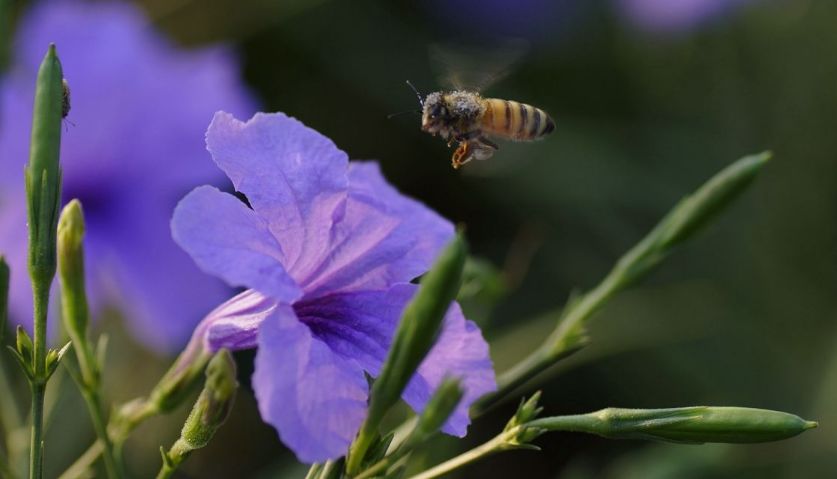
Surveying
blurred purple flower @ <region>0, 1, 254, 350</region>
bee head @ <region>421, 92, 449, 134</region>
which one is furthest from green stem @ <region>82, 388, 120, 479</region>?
blurred purple flower @ <region>0, 1, 254, 350</region>

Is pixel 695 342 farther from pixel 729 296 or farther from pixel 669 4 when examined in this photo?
pixel 669 4

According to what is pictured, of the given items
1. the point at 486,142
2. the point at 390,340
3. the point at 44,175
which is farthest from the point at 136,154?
the point at 390,340

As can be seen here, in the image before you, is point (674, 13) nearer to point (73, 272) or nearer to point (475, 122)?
Answer: point (475, 122)

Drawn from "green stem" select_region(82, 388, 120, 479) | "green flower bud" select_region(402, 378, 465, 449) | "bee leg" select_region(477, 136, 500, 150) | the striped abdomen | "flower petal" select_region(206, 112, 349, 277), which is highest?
the striped abdomen

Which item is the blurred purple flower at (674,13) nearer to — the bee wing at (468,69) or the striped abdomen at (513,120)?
the bee wing at (468,69)

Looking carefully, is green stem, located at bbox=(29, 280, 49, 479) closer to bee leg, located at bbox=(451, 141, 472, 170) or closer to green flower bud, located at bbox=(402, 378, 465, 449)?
green flower bud, located at bbox=(402, 378, 465, 449)
